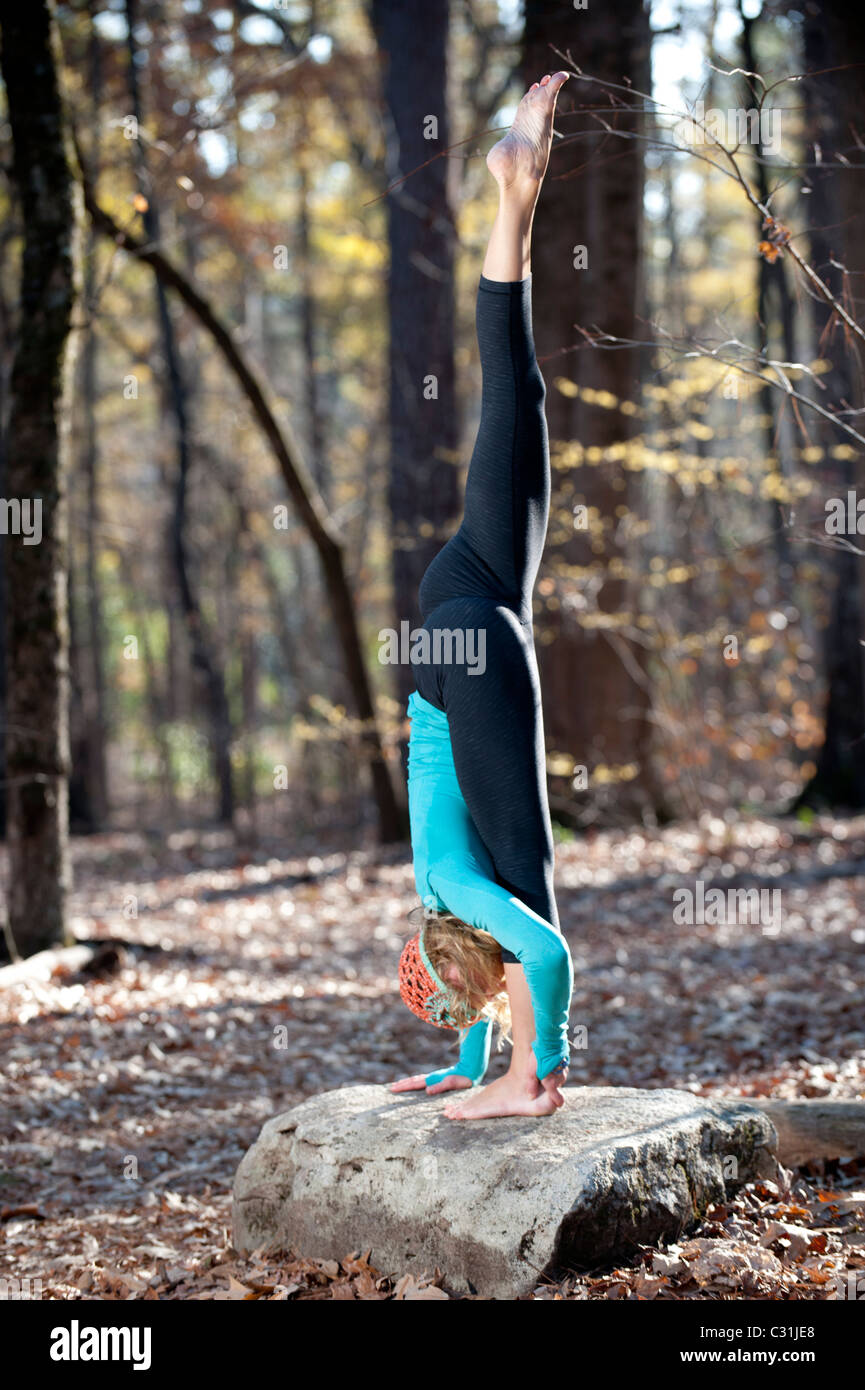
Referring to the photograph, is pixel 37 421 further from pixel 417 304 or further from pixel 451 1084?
pixel 417 304

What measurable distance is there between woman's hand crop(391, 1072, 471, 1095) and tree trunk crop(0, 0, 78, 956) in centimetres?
359

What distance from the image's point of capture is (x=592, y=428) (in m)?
11.5

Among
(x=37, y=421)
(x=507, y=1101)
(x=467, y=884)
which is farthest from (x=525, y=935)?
(x=37, y=421)

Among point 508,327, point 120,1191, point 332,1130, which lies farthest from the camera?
point 120,1191

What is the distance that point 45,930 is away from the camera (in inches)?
273

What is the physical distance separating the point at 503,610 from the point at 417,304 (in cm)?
965

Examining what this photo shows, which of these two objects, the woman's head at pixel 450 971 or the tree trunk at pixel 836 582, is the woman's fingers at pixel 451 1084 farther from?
the tree trunk at pixel 836 582

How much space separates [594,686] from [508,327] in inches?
349

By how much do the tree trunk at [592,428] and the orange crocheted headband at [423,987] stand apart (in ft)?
24.1

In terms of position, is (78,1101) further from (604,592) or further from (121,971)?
(604,592)

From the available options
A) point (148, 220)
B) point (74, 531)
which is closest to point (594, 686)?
point (148, 220)

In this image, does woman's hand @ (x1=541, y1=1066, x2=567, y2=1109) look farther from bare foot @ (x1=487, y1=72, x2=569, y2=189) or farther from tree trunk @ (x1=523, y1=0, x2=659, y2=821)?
tree trunk @ (x1=523, y1=0, x2=659, y2=821)
